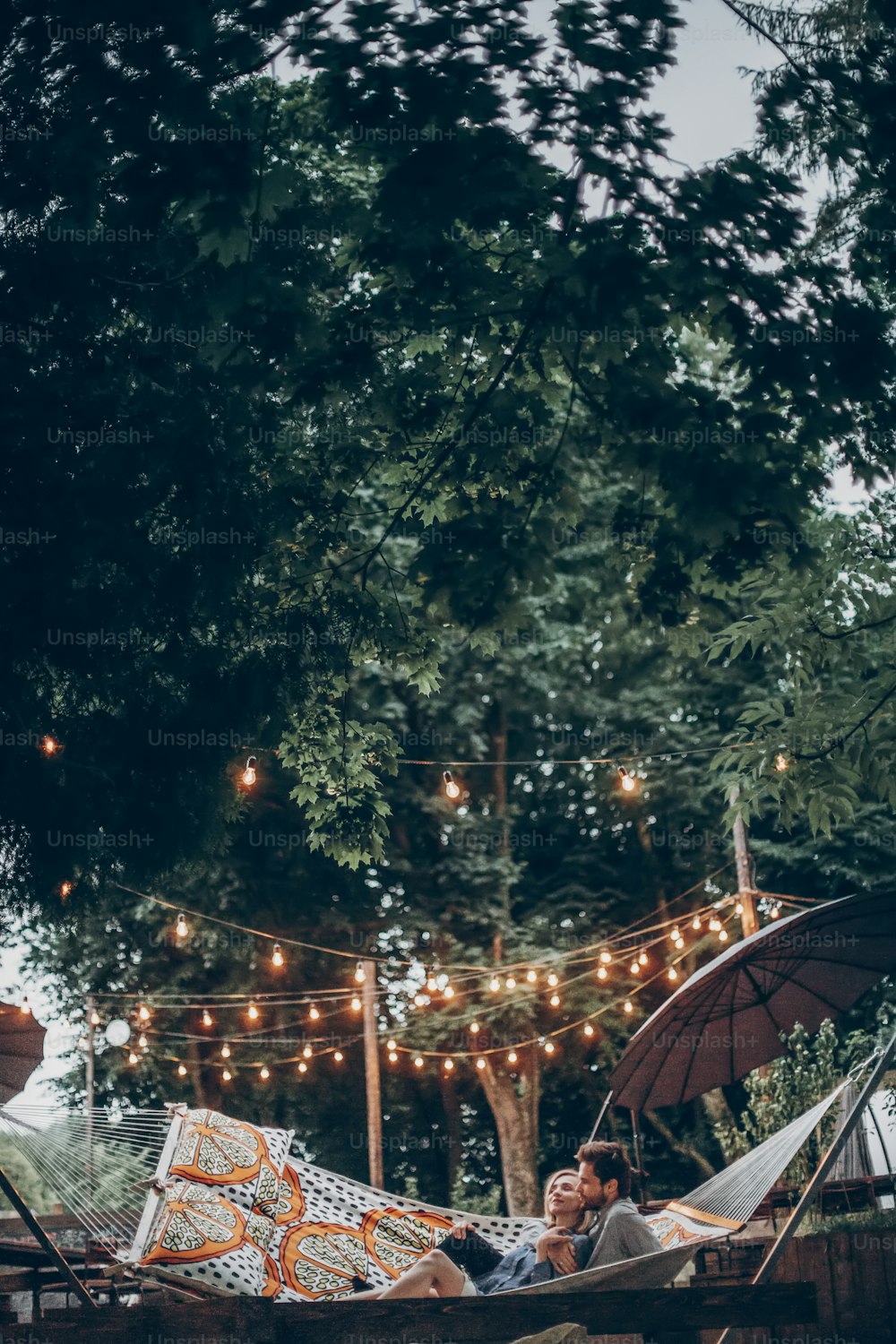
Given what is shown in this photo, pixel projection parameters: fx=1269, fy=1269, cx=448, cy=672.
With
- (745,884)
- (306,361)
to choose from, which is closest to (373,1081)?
(745,884)

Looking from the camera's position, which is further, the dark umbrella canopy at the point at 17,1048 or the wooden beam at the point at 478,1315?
the dark umbrella canopy at the point at 17,1048

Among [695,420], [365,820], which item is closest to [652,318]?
[695,420]

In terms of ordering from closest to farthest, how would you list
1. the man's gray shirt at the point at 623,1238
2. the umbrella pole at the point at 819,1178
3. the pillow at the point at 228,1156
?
the umbrella pole at the point at 819,1178 < the man's gray shirt at the point at 623,1238 < the pillow at the point at 228,1156

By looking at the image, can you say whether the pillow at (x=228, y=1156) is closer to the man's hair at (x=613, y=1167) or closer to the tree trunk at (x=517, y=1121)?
the man's hair at (x=613, y=1167)

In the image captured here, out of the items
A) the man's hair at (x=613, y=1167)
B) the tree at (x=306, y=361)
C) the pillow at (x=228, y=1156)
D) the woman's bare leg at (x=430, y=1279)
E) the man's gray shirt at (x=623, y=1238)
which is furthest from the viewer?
the pillow at (x=228, y=1156)

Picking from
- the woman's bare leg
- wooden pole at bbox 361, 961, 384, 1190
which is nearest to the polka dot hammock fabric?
the woman's bare leg

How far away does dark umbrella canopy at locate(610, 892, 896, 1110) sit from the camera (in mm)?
4980

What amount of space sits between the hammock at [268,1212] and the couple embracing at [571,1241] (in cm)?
24

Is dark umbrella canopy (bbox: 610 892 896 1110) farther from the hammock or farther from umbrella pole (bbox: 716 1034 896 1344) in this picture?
umbrella pole (bbox: 716 1034 896 1344)

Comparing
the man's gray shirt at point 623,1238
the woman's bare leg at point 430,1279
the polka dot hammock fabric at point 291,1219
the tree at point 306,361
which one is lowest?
the polka dot hammock fabric at point 291,1219

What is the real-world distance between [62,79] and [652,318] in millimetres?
1545

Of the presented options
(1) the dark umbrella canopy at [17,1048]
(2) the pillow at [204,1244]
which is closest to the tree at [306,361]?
(1) the dark umbrella canopy at [17,1048]

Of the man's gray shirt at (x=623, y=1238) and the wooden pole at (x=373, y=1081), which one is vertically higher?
the man's gray shirt at (x=623, y=1238)

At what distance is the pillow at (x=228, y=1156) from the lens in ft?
18.0
